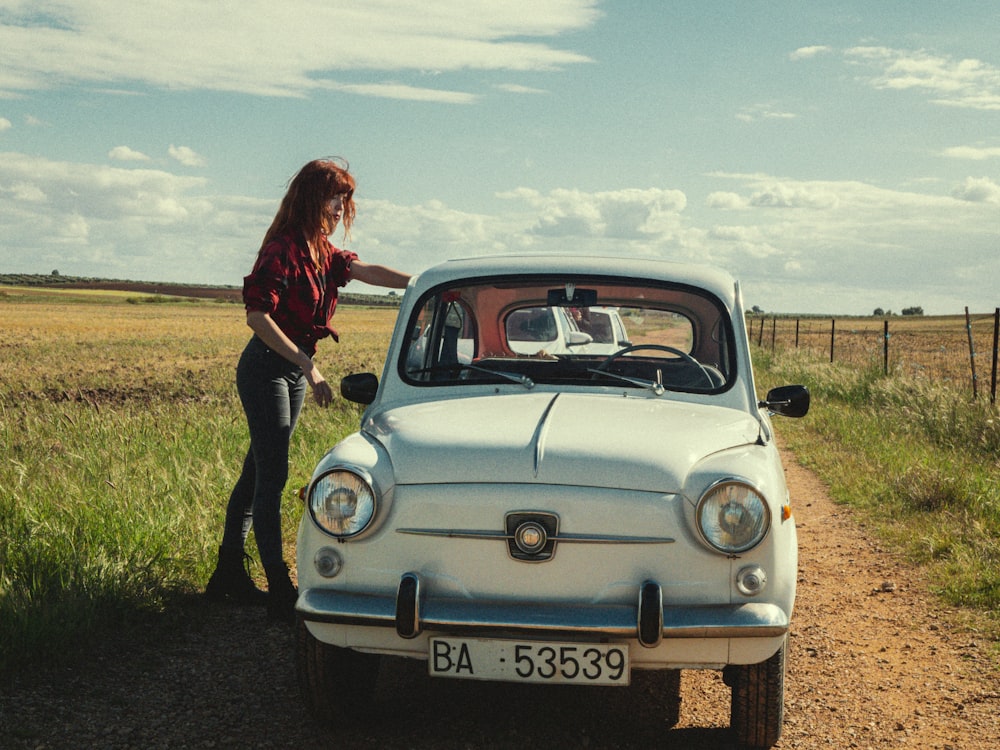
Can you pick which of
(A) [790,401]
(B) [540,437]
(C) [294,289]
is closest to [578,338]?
(A) [790,401]

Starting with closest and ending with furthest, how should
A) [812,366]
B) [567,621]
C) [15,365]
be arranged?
[567,621] → [812,366] → [15,365]

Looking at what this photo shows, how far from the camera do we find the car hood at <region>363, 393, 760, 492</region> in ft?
10.5

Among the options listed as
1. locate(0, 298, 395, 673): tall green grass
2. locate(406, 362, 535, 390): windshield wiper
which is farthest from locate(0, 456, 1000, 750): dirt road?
locate(406, 362, 535, 390): windshield wiper

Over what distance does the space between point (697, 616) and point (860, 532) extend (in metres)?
4.52

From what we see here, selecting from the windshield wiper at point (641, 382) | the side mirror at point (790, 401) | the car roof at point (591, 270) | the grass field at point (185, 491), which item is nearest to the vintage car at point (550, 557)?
the windshield wiper at point (641, 382)

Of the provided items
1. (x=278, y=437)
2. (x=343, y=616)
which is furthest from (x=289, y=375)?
(x=343, y=616)

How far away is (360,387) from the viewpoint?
14.5 feet

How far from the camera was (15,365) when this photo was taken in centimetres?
2228

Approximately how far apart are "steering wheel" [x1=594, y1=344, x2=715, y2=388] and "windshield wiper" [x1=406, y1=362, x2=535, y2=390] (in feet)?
1.16

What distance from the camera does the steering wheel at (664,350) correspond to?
4.32 metres

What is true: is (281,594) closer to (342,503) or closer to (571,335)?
(342,503)

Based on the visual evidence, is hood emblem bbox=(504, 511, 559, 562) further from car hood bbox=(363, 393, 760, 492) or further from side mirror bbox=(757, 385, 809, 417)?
side mirror bbox=(757, 385, 809, 417)

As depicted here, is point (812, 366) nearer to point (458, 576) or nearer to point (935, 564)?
point (935, 564)

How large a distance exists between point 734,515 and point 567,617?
63cm
